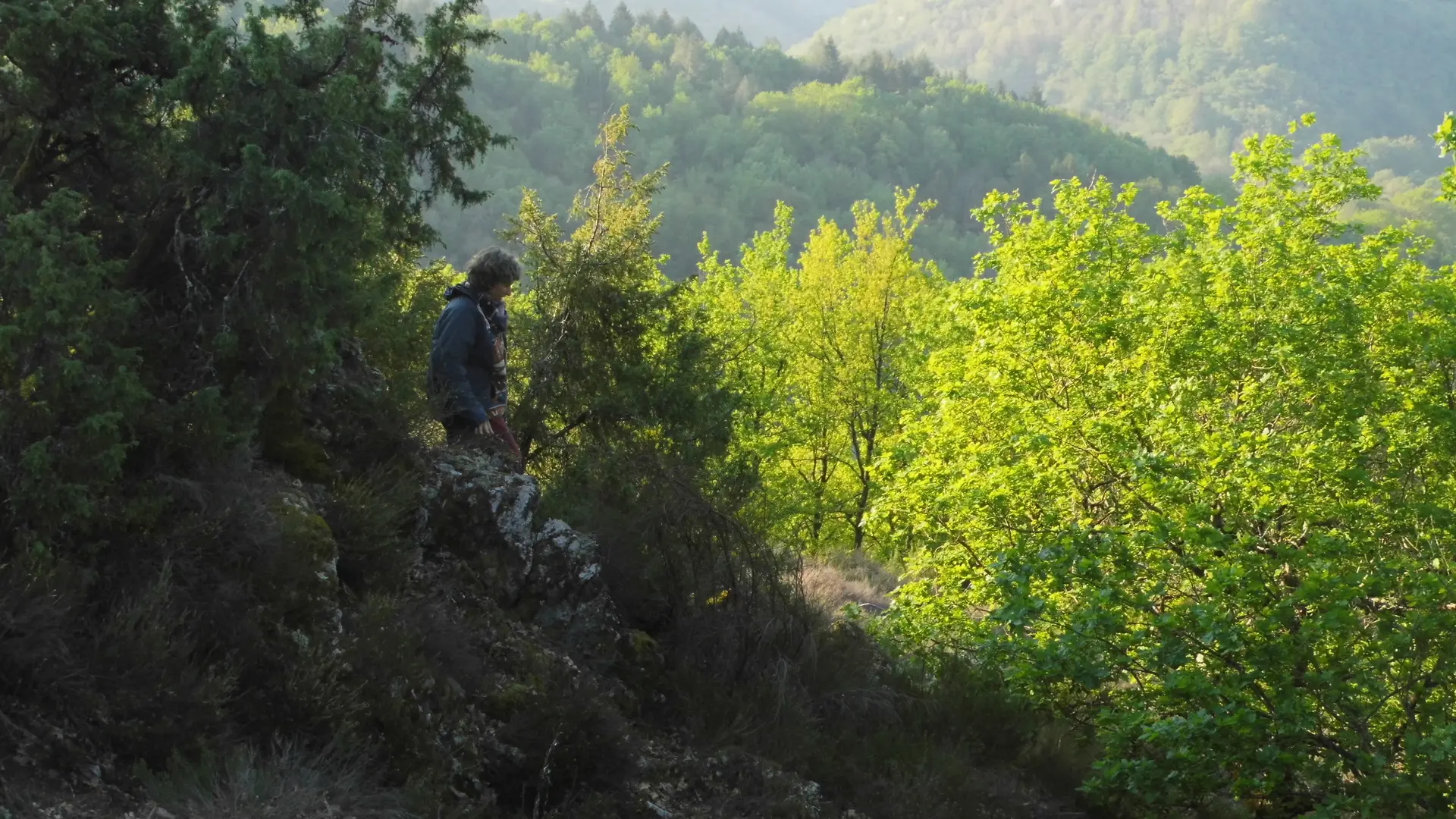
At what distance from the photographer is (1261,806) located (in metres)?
8.45

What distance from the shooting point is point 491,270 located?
21.7ft

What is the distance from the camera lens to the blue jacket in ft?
21.4

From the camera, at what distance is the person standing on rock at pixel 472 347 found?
6539 mm

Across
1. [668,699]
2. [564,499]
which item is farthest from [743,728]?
[564,499]

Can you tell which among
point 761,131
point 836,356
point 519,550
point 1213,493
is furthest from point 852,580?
point 761,131

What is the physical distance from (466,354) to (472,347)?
2.5 inches

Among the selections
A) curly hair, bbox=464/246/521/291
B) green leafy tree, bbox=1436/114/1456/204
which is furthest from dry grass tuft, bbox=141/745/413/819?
green leafy tree, bbox=1436/114/1456/204

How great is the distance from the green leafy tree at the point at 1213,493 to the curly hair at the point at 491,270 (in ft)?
12.4

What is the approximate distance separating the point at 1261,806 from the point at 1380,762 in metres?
2.12

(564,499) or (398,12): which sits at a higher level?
(398,12)

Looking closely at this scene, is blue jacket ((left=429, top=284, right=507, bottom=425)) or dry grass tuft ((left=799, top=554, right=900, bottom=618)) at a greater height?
dry grass tuft ((left=799, top=554, right=900, bottom=618))

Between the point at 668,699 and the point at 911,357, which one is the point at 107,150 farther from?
the point at 911,357

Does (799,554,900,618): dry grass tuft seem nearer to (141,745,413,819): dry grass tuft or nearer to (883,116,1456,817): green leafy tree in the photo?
(883,116,1456,817): green leafy tree

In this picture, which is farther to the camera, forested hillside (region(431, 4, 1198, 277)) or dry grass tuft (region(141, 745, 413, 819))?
forested hillside (region(431, 4, 1198, 277))
